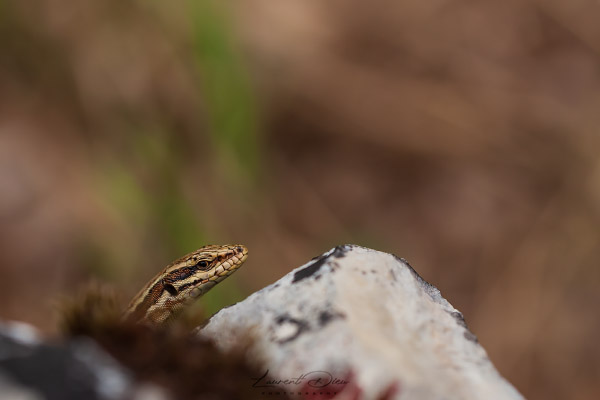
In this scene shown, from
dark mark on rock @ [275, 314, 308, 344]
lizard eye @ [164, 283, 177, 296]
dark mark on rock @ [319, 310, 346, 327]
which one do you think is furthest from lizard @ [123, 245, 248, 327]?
dark mark on rock @ [319, 310, 346, 327]

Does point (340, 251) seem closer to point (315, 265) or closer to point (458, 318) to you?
point (315, 265)

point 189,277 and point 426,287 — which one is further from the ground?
point 189,277

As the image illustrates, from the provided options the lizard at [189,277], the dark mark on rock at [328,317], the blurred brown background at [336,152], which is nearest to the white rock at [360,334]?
the dark mark on rock at [328,317]

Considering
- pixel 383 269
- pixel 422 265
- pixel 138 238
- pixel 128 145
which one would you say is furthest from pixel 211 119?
pixel 422 265

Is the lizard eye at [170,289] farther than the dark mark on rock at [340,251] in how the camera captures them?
Yes

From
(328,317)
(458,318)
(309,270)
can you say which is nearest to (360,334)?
(328,317)

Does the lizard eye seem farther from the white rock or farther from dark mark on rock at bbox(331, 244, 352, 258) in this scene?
dark mark on rock at bbox(331, 244, 352, 258)

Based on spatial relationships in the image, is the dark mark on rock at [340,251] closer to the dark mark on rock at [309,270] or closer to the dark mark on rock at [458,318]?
the dark mark on rock at [309,270]
